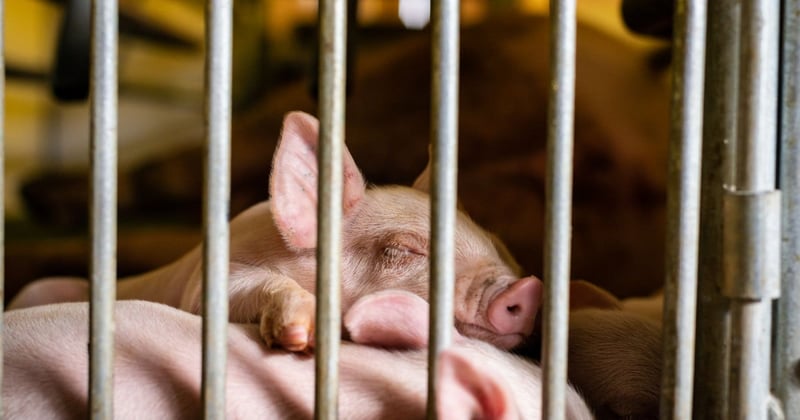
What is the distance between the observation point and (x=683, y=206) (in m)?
0.81

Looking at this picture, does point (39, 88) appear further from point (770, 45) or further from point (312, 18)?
point (770, 45)

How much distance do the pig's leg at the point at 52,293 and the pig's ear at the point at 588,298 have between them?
969 millimetres

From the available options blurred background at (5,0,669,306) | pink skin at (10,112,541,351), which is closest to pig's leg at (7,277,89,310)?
blurred background at (5,0,669,306)

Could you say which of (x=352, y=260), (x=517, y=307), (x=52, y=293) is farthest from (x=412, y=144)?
(x=517, y=307)

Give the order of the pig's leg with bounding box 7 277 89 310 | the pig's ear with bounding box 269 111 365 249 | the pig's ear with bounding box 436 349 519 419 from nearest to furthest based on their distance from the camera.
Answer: the pig's ear with bounding box 436 349 519 419 < the pig's ear with bounding box 269 111 365 249 < the pig's leg with bounding box 7 277 89 310

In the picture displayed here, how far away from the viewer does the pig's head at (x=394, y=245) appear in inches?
38.8

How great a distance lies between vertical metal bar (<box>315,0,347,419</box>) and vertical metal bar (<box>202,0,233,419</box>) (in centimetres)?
8

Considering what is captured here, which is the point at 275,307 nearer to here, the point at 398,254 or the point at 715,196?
the point at 398,254

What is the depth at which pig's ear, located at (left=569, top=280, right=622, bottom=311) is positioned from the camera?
111 cm

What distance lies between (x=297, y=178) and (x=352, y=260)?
14cm

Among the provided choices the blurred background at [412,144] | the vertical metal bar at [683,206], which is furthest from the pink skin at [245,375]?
the blurred background at [412,144]

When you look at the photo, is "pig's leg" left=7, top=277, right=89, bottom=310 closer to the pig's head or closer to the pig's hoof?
the pig's head

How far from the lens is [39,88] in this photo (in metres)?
3.63

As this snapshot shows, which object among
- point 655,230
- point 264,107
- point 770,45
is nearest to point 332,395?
point 770,45
